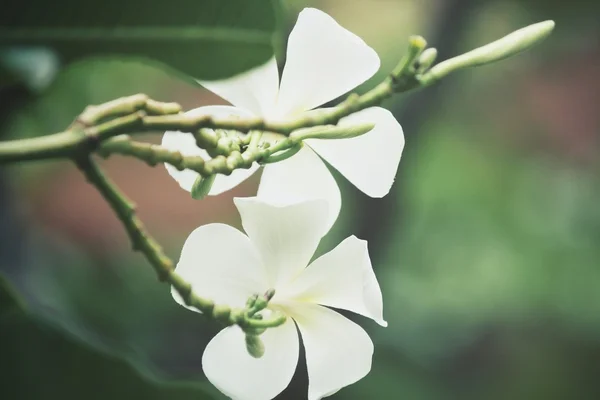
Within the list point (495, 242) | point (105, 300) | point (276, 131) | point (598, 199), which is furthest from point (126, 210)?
point (598, 199)

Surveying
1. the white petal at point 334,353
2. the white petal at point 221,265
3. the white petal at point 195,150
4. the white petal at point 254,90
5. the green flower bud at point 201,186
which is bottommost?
the white petal at point 334,353

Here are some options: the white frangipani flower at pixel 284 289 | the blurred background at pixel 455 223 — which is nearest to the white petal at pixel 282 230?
the white frangipani flower at pixel 284 289

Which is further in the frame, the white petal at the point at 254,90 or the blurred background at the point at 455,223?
the blurred background at the point at 455,223

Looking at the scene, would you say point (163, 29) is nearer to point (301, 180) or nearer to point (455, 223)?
point (301, 180)

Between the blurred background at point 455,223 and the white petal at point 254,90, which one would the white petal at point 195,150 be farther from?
the blurred background at point 455,223

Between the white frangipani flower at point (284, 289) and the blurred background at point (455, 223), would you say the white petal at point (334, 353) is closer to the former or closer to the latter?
the white frangipani flower at point (284, 289)

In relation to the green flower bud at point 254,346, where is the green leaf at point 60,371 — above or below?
above

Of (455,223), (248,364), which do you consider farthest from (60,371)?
(455,223)
